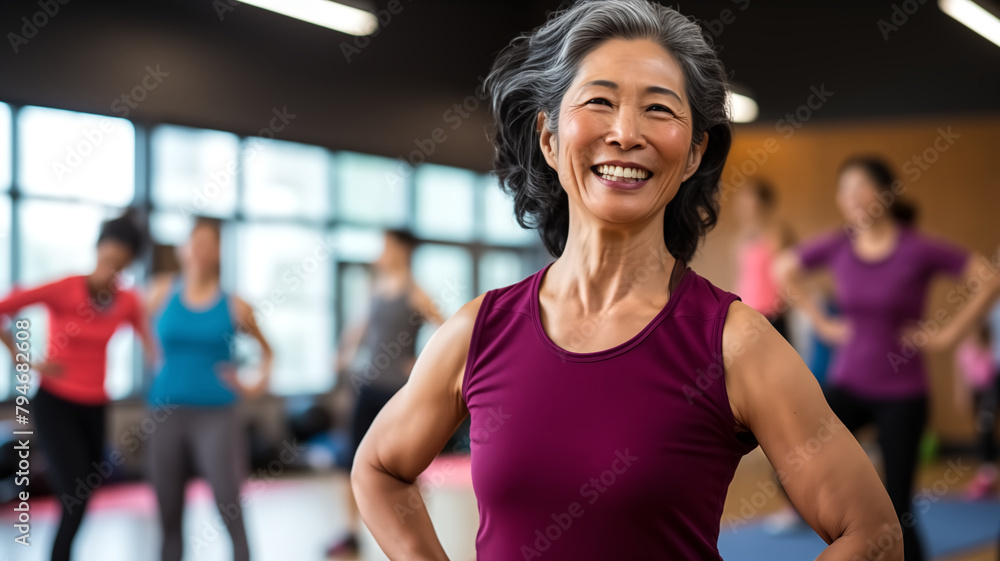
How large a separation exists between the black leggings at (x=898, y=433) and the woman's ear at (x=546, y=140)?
6.77ft

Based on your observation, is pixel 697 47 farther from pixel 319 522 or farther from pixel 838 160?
pixel 838 160

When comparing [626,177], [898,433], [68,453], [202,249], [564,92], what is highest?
[564,92]

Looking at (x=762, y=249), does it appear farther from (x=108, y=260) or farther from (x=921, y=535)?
(x=108, y=260)

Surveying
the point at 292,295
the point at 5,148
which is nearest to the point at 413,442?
the point at 5,148

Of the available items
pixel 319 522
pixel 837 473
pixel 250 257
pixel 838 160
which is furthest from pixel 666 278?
pixel 838 160

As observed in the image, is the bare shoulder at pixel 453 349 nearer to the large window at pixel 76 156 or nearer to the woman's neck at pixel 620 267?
the woman's neck at pixel 620 267

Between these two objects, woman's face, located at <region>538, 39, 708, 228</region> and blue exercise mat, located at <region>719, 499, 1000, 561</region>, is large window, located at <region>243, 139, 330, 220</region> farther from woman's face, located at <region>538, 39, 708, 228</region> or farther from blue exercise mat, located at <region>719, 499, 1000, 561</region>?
woman's face, located at <region>538, 39, 708, 228</region>

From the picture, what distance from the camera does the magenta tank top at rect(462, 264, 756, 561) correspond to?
0.97 metres

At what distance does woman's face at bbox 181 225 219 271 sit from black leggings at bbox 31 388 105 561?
663mm

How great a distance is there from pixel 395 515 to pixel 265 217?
714 cm

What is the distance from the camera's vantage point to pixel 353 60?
24.5 feet

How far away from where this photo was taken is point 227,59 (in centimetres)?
684

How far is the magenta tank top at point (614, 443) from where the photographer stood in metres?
0.97

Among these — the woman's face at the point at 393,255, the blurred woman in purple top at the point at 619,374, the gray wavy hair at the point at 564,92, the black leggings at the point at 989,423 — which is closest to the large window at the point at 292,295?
the woman's face at the point at 393,255
